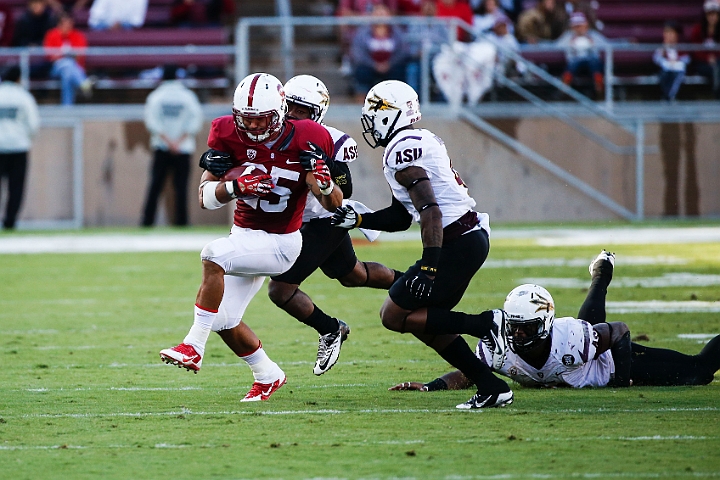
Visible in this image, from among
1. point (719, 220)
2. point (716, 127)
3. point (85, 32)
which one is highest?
point (85, 32)

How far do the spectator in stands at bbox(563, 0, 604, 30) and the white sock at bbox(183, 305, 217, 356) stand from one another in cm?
1215

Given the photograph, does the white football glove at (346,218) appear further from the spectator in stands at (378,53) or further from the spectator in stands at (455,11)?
the spectator in stands at (455,11)

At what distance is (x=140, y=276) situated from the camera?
35.8 feet

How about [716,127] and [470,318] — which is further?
[716,127]

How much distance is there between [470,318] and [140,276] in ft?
19.9

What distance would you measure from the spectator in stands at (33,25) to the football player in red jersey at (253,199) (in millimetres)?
11612

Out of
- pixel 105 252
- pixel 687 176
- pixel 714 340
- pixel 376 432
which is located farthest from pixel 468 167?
pixel 376 432

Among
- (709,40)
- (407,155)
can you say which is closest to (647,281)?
(407,155)

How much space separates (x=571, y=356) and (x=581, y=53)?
10.8m

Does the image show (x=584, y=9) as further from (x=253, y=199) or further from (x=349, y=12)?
(x=253, y=199)

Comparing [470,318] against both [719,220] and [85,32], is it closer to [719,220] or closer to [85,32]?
[719,220]

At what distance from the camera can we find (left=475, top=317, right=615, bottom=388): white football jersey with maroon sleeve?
557cm

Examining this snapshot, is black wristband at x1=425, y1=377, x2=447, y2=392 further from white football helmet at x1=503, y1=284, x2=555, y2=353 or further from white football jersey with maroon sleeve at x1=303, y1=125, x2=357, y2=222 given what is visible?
white football jersey with maroon sleeve at x1=303, y1=125, x2=357, y2=222

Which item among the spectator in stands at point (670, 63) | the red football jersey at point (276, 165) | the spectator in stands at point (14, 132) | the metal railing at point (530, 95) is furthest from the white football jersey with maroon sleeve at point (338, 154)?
the spectator in stands at point (670, 63)
